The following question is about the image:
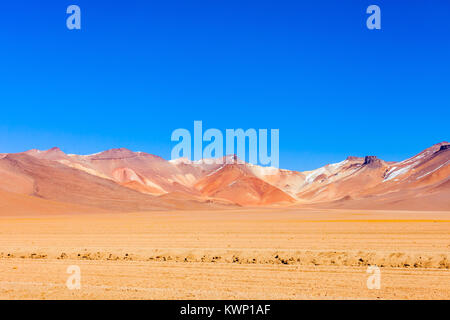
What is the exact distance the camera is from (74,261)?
18.2 meters

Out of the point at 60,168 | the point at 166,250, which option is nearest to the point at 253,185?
the point at 60,168

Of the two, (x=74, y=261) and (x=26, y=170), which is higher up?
(x=26, y=170)

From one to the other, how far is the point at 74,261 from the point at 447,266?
13278 mm
